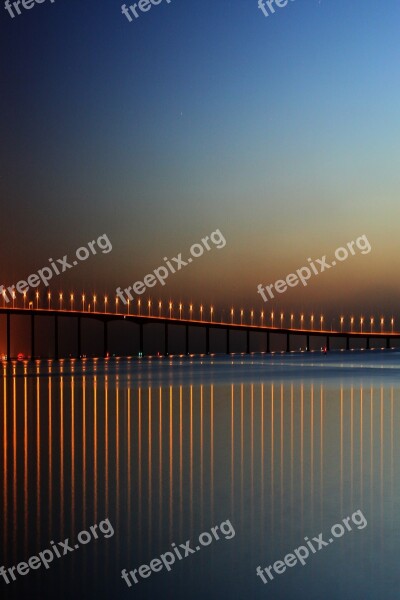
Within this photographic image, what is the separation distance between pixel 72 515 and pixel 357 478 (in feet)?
12.0

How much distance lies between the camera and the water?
6281 mm

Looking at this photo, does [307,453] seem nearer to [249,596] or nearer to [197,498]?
[197,498]

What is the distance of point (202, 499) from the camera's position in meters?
9.03

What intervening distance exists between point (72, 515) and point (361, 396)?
16069mm

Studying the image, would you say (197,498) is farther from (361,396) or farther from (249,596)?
(361,396)

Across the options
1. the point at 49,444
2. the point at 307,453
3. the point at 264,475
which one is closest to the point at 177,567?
the point at 264,475

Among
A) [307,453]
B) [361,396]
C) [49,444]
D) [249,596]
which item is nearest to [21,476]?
[49,444]

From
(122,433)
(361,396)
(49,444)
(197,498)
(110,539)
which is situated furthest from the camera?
(361,396)

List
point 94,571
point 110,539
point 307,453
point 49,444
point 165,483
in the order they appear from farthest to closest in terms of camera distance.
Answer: point 49,444, point 307,453, point 165,483, point 110,539, point 94,571

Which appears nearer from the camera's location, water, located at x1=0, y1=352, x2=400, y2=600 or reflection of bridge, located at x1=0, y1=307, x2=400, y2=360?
water, located at x1=0, y1=352, x2=400, y2=600

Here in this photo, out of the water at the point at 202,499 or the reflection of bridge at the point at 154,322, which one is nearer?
the water at the point at 202,499

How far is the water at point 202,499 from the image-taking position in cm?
628

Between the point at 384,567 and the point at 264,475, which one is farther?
the point at 264,475

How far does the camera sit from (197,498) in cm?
909
